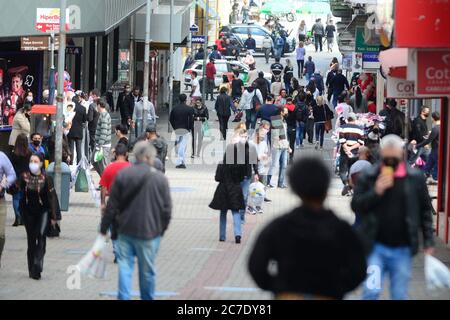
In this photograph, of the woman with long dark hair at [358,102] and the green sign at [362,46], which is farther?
the woman with long dark hair at [358,102]

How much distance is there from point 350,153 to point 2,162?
487 inches

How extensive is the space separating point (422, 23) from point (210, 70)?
3620 centimetres

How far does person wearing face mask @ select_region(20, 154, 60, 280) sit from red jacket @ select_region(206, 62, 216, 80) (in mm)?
36239

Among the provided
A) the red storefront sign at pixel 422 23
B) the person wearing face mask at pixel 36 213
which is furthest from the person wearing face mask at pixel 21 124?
the red storefront sign at pixel 422 23

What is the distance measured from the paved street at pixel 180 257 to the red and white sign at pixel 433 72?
2.13m

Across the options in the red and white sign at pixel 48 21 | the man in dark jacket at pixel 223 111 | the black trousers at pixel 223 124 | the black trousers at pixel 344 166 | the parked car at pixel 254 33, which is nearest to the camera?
the red and white sign at pixel 48 21

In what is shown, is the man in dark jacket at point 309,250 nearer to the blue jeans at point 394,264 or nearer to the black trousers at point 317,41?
the blue jeans at point 394,264

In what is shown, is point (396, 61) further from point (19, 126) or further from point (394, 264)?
point (19, 126)

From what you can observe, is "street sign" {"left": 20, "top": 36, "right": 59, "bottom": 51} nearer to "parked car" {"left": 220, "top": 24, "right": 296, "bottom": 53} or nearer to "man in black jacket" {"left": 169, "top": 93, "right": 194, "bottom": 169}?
"man in black jacket" {"left": 169, "top": 93, "right": 194, "bottom": 169}

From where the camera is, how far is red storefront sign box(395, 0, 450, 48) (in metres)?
15.4

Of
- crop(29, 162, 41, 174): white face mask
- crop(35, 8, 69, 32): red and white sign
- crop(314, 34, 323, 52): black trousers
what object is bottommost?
crop(29, 162, 41, 174): white face mask

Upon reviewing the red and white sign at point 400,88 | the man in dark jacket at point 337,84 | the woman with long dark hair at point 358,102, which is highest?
the man in dark jacket at point 337,84

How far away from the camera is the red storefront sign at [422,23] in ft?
50.5

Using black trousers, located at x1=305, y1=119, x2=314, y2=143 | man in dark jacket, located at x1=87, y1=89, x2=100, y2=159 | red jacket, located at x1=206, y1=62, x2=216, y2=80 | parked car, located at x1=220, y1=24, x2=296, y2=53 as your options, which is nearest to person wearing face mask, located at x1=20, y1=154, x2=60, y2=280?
man in dark jacket, located at x1=87, y1=89, x2=100, y2=159
